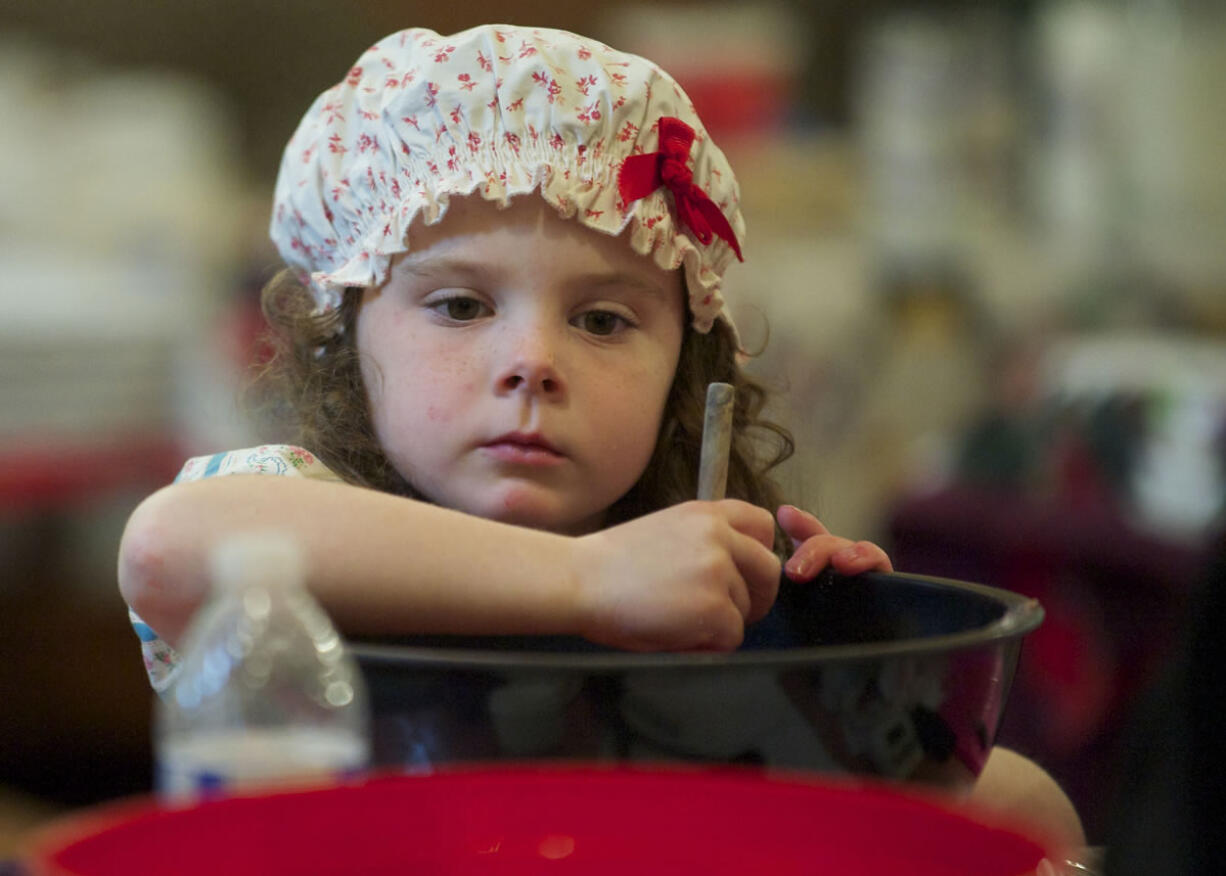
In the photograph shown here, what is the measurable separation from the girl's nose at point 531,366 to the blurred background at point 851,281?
1.06 m

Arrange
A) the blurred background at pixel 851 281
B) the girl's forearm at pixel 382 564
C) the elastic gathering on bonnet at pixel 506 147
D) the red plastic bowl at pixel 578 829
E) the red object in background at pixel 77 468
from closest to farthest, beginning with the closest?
the red plastic bowl at pixel 578 829 < the girl's forearm at pixel 382 564 < the elastic gathering on bonnet at pixel 506 147 < the blurred background at pixel 851 281 < the red object in background at pixel 77 468

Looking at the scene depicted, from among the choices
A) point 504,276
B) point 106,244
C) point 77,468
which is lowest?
point 77,468

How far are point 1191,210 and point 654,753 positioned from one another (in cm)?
264

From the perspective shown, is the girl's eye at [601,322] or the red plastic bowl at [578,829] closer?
the red plastic bowl at [578,829]

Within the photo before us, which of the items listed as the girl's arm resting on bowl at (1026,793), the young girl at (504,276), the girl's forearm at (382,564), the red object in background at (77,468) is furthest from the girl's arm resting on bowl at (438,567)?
the red object in background at (77,468)

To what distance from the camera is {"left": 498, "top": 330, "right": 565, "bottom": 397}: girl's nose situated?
29.3 inches

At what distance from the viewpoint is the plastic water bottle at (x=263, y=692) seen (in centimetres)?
43

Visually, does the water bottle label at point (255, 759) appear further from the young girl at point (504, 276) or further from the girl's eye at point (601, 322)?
the girl's eye at point (601, 322)

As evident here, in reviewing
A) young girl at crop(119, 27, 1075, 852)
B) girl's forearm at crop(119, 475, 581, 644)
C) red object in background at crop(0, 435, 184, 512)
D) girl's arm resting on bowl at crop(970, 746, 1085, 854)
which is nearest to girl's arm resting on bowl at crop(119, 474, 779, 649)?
girl's forearm at crop(119, 475, 581, 644)

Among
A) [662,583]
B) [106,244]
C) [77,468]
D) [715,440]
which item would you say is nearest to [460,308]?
[715,440]

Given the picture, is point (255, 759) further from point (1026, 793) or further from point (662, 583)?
point (1026, 793)

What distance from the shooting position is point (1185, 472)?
1.98 meters

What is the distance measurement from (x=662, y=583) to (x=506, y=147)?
12.4 inches

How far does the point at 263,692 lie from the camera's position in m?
0.46
